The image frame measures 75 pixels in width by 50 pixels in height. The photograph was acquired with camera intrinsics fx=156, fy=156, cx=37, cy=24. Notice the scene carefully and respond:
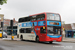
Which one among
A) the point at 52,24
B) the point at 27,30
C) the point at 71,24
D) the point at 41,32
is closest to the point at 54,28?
the point at 52,24

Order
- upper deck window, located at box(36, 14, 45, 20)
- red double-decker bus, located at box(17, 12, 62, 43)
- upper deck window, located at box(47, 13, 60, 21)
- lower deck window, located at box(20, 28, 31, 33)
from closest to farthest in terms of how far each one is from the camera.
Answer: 1. red double-decker bus, located at box(17, 12, 62, 43)
2. upper deck window, located at box(47, 13, 60, 21)
3. upper deck window, located at box(36, 14, 45, 20)
4. lower deck window, located at box(20, 28, 31, 33)

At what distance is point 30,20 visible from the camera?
24672mm

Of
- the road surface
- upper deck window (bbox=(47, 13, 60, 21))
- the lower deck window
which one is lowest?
the road surface

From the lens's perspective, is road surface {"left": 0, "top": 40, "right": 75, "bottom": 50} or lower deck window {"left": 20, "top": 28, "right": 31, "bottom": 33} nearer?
road surface {"left": 0, "top": 40, "right": 75, "bottom": 50}

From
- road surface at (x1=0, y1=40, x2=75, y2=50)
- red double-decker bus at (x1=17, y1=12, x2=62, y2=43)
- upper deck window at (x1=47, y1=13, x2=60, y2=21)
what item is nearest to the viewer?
road surface at (x1=0, y1=40, x2=75, y2=50)

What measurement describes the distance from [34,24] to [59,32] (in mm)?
4236

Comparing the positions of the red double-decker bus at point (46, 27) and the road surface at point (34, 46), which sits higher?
the red double-decker bus at point (46, 27)

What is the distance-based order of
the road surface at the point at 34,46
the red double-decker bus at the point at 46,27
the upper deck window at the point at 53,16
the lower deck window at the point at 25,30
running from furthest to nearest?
the lower deck window at the point at 25,30, the upper deck window at the point at 53,16, the red double-decker bus at the point at 46,27, the road surface at the point at 34,46

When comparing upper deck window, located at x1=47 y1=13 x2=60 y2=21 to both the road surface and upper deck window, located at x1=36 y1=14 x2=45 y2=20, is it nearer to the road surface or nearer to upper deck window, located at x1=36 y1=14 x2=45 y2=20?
upper deck window, located at x1=36 y1=14 x2=45 y2=20

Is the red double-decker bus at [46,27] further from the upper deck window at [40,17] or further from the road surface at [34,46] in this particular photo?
the road surface at [34,46]

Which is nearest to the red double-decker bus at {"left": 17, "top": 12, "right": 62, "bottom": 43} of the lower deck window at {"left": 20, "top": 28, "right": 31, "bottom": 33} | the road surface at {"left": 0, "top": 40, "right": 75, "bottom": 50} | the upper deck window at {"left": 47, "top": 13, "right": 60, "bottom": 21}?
the upper deck window at {"left": 47, "top": 13, "right": 60, "bottom": 21}

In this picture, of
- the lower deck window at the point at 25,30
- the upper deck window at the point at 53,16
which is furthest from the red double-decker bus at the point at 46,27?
the lower deck window at the point at 25,30

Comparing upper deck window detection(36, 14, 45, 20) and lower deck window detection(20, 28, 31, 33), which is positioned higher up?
upper deck window detection(36, 14, 45, 20)

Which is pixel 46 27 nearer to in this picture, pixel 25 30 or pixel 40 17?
pixel 40 17
